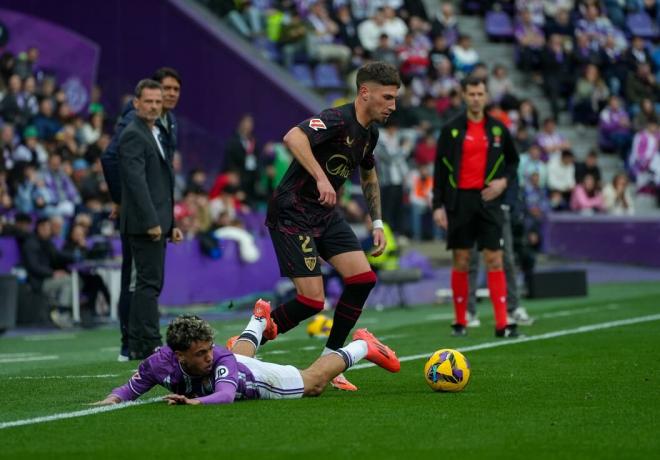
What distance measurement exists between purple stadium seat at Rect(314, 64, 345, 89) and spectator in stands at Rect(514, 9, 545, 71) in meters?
6.03

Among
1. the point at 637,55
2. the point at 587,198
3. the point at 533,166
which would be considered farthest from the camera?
the point at 637,55

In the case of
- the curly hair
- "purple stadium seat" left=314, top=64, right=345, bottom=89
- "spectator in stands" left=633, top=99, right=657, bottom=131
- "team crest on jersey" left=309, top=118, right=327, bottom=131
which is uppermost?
"purple stadium seat" left=314, top=64, right=345, bottom=89

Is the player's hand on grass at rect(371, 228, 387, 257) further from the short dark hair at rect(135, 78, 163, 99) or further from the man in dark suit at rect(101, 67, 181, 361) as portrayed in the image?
the man in dark suit at rect(101, 67, 181, 361)

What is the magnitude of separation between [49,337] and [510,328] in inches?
238

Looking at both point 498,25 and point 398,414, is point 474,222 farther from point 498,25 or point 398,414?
point 498,25

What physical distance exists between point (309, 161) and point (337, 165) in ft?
1.34

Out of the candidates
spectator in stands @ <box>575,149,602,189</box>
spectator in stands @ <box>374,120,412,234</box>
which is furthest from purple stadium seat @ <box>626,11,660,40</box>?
spectator in stands @ <box>374,120,412,234</box>

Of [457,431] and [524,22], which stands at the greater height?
[524,22]

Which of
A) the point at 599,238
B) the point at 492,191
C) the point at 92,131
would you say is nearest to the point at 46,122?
the point at 92,131

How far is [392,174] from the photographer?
2536 cm

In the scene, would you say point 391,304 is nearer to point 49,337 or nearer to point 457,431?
point 49,337

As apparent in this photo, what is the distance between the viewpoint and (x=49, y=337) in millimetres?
17422

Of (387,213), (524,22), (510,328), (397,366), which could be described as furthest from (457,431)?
(524,22)

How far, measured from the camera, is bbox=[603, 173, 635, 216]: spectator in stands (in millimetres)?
27828
